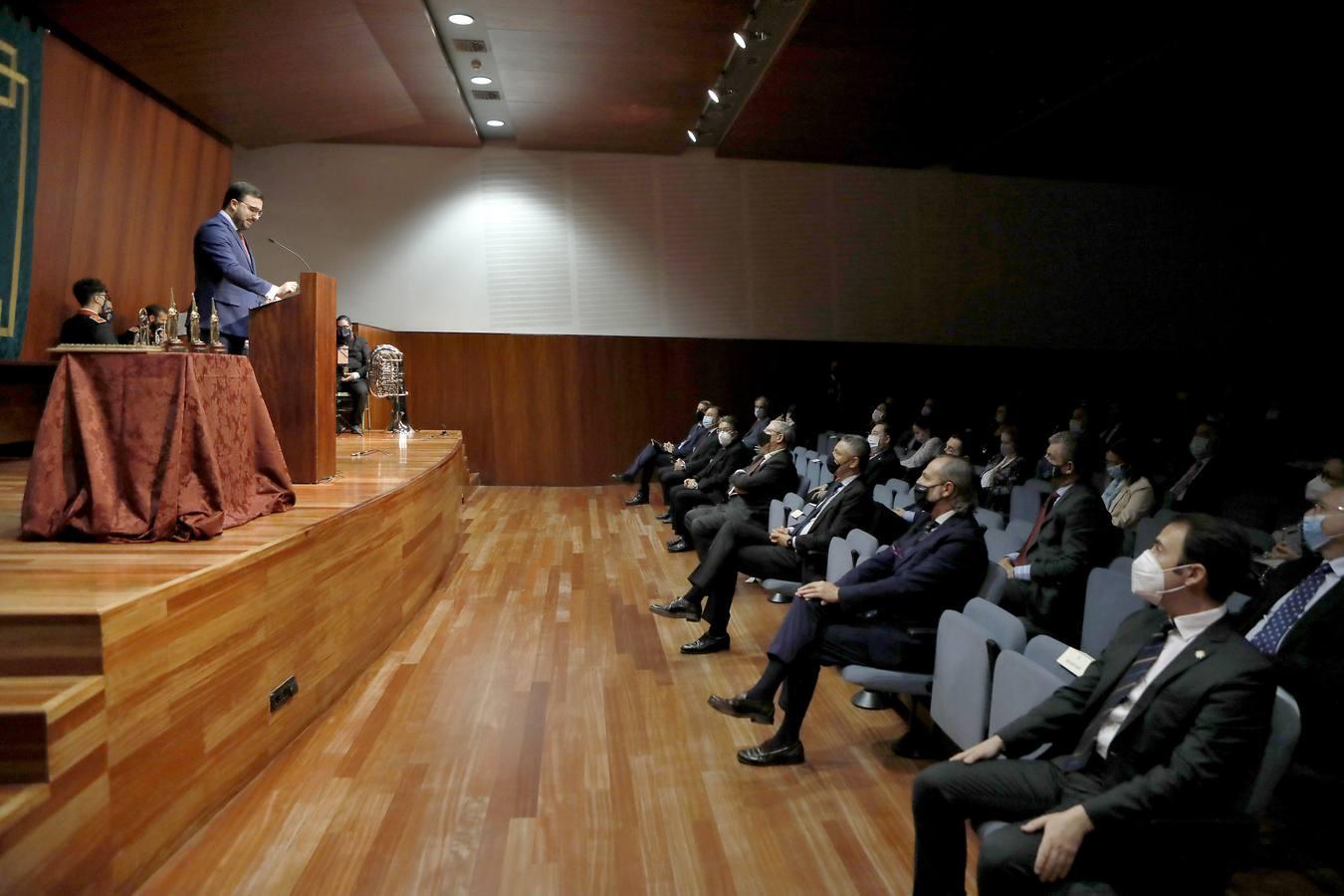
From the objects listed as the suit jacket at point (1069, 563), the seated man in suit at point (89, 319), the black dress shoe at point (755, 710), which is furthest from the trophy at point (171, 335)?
the seated man in suit at point (89, 319)

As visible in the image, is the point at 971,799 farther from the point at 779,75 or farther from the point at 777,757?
the point at 779,75

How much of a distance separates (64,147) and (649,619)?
4884 mm

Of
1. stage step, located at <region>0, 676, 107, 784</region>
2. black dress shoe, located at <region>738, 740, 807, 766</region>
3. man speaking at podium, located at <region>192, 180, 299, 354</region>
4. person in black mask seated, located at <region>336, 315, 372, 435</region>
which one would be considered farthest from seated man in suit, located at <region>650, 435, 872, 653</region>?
person in black mask seated, located at <region>336, 315, 372, 435</region>

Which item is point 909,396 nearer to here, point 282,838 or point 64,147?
point 64,147

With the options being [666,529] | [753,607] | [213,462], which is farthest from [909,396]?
[213,462]

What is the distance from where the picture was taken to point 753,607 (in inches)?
175

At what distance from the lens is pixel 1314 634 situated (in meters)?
2.09

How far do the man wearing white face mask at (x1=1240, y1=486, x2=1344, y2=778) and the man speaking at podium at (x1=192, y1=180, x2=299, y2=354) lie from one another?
336cm

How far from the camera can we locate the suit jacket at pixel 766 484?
4.61m

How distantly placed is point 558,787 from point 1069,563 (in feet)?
5.88

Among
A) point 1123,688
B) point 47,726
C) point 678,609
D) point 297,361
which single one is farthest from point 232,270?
point 1123,688

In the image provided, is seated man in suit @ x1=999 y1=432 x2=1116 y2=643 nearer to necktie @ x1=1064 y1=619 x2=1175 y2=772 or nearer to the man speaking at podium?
necktie @ x1=1064 y1=619 x2=1175 y2=772

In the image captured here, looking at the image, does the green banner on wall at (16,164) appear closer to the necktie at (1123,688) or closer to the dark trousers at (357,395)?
the dark trousers at (357,395)

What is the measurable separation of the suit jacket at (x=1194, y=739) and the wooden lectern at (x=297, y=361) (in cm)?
312
